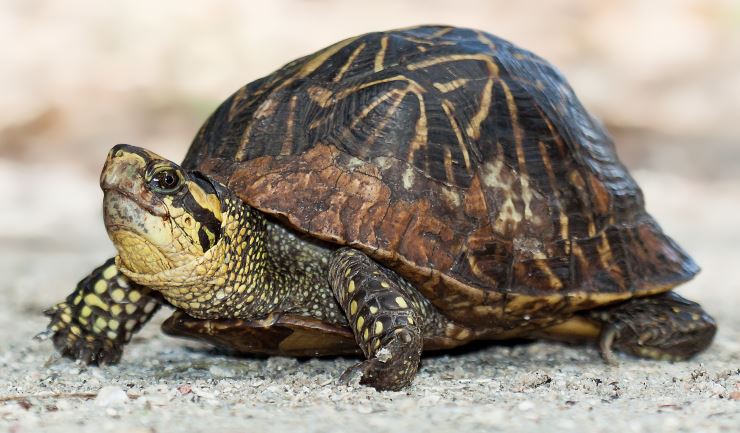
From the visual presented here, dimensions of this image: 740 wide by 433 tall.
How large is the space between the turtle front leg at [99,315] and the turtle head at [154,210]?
541 millimetres

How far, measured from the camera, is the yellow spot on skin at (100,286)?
388cm

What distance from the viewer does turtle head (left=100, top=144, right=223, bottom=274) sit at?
10.4 feet

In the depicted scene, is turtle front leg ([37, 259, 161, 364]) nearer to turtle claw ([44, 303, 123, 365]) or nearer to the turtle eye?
turtle claw ([44, 303, 123, 365])

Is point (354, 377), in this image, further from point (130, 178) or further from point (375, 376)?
point (130, 178)

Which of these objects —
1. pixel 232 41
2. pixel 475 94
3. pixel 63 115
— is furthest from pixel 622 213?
pixel 232 41

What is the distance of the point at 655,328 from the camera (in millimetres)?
4223

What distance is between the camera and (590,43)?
54.6 ft

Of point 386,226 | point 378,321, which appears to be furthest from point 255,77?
point 378,321

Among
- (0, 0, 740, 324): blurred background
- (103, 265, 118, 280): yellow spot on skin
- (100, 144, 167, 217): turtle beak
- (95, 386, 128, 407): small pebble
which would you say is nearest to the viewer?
(95, 386, 128, 407): small pebble

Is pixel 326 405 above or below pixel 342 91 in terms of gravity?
below

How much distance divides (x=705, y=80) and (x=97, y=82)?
10.9m

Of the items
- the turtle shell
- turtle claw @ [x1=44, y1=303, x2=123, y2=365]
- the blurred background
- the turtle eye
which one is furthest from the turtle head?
the blurred background

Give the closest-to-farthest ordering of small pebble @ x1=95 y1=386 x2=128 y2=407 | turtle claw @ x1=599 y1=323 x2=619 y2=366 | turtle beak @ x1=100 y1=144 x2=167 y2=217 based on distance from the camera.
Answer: small pebble @ x1=95 y1=386 x2=128 y2=407 < turtle beak @ x1=100 y1=144 x2=167 y2=217 < turtle claw @ x1=599 y1=323 x2=619 y2=366

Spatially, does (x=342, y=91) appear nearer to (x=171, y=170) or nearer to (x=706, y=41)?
(x=171, y=170)
